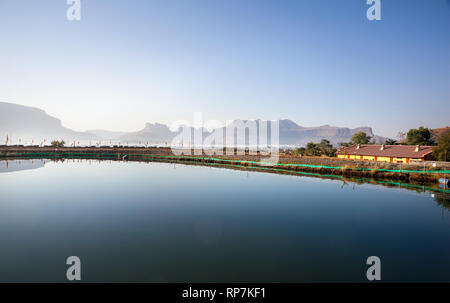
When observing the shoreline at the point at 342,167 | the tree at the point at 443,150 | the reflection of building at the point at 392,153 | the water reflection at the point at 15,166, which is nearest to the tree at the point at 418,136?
the reflection of building at the point at 392,153

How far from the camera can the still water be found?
812 cm

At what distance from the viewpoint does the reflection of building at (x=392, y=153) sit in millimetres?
39625

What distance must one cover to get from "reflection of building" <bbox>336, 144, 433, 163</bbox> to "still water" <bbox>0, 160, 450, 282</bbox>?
2271cm

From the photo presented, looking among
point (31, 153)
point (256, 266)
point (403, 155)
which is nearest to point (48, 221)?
point (256, 266)

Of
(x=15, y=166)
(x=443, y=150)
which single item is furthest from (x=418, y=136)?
(x=15, y=166)

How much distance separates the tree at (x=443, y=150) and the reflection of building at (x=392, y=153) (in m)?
1.41

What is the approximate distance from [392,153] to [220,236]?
4412cm

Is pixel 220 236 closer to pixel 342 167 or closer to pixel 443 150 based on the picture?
pixel 342 167

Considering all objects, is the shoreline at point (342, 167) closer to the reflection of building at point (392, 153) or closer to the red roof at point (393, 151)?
the reflection of building at point (392, 153)

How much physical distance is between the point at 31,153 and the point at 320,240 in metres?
74.1

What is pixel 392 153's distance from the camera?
43000mm

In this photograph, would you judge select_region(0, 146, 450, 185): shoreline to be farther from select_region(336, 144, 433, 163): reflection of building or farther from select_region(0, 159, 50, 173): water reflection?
select_region(0, 159, 50, 173): water reflection
